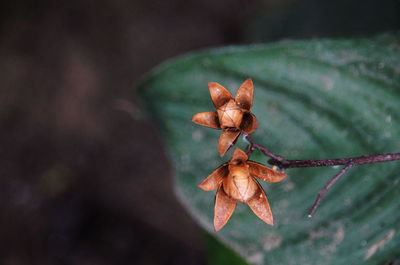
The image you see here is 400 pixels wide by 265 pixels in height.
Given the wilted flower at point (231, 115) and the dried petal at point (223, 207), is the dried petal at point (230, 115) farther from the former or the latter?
the dried petal at point (223, 207)

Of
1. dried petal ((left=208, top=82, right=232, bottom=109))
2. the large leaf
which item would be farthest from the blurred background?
dried petal ((left=208, top=82, right=232, bottom=109))

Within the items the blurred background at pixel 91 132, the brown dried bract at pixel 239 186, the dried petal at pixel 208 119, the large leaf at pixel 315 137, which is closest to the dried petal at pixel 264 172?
the brown dried bract at pixel 239 186

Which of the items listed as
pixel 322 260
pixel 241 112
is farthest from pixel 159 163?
pixel 241 112

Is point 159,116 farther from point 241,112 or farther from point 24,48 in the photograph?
point 24,48

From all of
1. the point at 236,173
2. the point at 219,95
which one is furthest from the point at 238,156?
the point at 219,95

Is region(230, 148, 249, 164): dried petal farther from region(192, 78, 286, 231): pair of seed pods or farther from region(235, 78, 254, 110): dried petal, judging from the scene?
region(235, 78, 254, 110): dried petal

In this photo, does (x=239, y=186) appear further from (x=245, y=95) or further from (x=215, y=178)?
(x=245, y=95)
